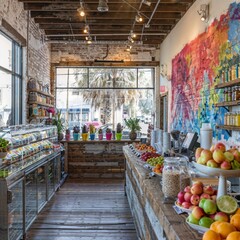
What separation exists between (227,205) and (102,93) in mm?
10254

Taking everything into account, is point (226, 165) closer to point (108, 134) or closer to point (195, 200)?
point (195, 200)

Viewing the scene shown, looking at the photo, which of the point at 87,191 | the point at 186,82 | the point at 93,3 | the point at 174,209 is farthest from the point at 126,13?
the point at 174,209

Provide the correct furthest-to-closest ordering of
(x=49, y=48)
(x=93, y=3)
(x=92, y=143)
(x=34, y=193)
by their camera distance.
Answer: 1. (x=49, y=48)
2. (x=92, y=143)
3. (x=93, y=3)
4. (x=34, y=193)

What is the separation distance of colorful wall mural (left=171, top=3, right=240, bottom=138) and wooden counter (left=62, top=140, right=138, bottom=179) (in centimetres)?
188

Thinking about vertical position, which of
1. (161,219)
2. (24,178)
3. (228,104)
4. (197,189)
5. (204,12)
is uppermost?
(204,12)

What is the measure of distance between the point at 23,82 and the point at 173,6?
12.9 ft

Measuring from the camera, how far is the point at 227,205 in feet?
5.87

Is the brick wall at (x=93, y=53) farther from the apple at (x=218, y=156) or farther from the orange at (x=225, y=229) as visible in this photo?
the orange at (x=225, y=229)

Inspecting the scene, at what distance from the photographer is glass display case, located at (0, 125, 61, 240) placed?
3945 millimetres

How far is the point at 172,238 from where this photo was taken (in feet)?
5.99

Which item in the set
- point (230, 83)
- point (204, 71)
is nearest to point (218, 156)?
point (230, 83)

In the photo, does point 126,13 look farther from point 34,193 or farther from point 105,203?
point 34,193

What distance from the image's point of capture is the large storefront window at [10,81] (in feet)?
24.3

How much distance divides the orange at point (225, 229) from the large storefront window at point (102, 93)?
1041 centimetres
